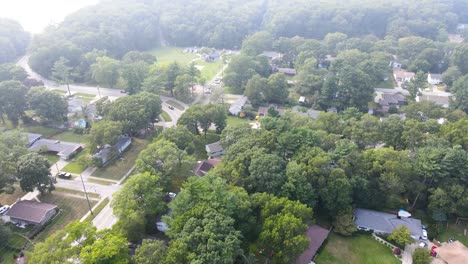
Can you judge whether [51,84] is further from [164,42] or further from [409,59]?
[409,59]

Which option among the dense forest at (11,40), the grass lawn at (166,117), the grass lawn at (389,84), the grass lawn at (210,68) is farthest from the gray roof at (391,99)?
the dense forest at (11,40)

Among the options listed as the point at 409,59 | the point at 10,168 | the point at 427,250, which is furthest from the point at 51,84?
the point at 409,59

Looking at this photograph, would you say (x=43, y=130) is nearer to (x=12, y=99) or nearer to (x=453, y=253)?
(x=12, y=99)

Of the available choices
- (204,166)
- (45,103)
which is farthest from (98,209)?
(45,103)

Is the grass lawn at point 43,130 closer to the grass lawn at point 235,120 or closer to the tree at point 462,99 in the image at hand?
the grass lawn at point 235,120

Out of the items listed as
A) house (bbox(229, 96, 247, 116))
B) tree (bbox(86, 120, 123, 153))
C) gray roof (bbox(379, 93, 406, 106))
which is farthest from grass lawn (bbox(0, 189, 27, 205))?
gray roof (bbox(379, 93, 406, 106))
